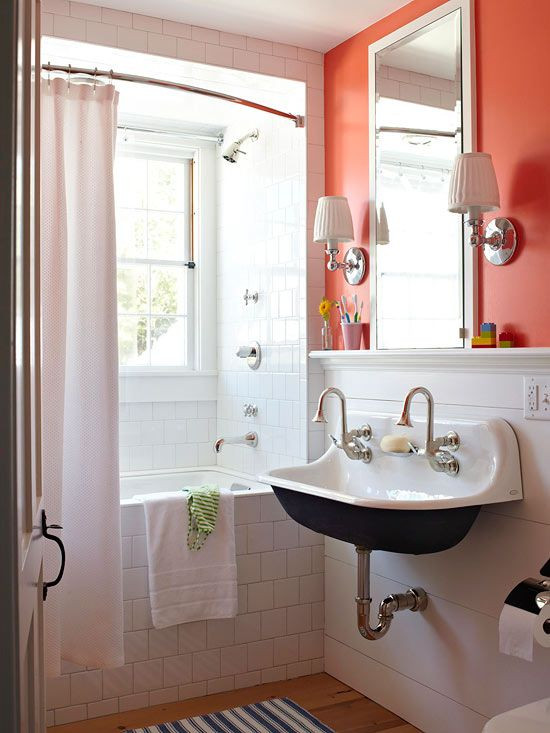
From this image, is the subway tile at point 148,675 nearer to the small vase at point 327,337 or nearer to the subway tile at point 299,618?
the subway tile at point 299,618

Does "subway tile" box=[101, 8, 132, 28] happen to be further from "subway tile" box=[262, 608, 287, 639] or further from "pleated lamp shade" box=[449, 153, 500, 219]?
"subway tile" box=[262, 608, 287, 639]

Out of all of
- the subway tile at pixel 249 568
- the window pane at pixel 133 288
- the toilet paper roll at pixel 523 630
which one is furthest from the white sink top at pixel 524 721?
the window pane at pixel 133 288

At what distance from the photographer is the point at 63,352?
2953 millimetres

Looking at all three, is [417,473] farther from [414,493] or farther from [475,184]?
[475,184]

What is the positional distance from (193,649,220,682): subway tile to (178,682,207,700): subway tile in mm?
24

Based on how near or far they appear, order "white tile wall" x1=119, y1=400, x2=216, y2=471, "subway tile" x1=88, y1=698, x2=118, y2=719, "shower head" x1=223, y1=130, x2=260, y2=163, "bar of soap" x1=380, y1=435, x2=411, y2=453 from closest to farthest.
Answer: "bar of soap" x1=380, y1=435, x2=411, y2=453
"subway tile" x1=88, y1=698, x2=118, y2=719
"shower head" x1=223, y1=130, x2=260, y2=163
"white tile wall" x1=119, y1=400, x2=216, y2=471

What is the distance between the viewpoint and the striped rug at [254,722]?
2.98 m

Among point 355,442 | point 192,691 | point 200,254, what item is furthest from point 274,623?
point 200,254

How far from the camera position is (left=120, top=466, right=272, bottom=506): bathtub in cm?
416

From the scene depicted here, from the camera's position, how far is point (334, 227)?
333 centimetres

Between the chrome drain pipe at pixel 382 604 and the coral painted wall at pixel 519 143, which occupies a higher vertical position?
the coral painted wall at pixel 519 143

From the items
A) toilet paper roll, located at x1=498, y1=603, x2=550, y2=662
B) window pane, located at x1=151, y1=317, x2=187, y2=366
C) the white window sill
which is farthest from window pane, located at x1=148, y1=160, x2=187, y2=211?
toilet paper roll, located at x1=498, y1=603, x2=550, y2=662

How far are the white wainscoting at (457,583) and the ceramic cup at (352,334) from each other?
66mm

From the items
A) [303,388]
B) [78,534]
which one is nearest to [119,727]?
[78,534]
